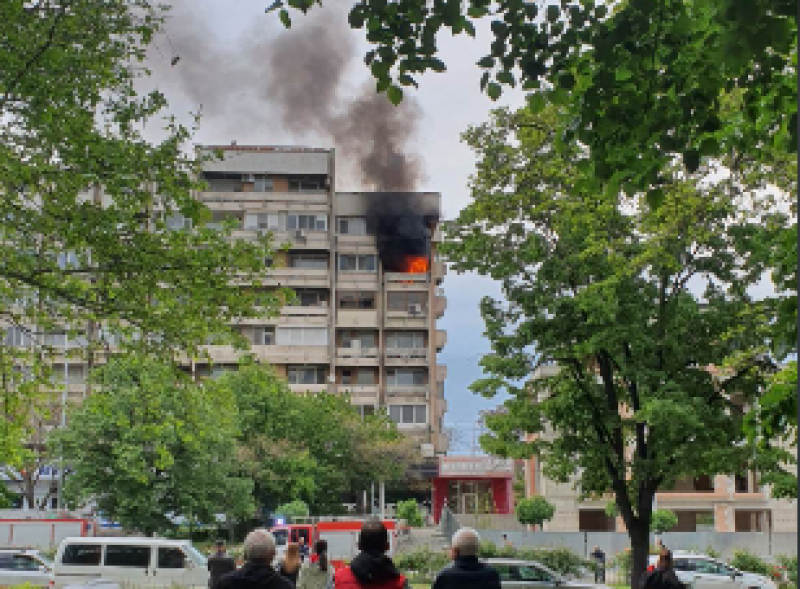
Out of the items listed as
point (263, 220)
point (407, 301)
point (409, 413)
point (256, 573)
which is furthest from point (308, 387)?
point (256, 573)

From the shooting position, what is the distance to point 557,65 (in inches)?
332

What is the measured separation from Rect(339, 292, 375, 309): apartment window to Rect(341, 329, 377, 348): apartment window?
193cm

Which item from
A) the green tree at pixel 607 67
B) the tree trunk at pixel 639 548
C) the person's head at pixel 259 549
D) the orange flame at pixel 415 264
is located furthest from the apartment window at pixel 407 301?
the person's head at pixel 259 549

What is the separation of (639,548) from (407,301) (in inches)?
2100

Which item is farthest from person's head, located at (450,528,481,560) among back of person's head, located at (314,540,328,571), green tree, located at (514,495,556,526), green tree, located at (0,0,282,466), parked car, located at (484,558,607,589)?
green tree, located at (514,495,556,526)

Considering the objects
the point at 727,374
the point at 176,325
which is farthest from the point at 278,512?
the point at 176,325

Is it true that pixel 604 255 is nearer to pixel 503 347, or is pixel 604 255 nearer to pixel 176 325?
pixel 503 347

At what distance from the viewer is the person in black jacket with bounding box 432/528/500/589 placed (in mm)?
6371

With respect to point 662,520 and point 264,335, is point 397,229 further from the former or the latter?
point 662,520

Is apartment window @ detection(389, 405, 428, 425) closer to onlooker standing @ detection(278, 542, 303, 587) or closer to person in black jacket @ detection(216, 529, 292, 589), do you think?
onlooker standing @ detection(278, 542, 303, 587)

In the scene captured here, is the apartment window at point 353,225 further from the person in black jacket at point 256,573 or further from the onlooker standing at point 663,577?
the person in black jacket at point 256,573

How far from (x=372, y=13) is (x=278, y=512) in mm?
46621

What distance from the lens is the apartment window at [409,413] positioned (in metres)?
74.2

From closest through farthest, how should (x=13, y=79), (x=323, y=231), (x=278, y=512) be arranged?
(x=13, y=79) < (x=278, y=512) < (x=323, y=231)
